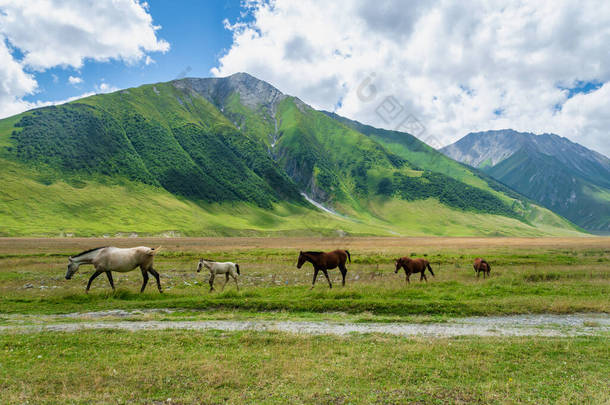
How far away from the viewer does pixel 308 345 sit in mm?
11578

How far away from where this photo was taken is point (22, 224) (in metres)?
122

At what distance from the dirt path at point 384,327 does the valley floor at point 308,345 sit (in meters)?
0.10

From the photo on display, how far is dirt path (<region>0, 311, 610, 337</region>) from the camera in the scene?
13.9 metres

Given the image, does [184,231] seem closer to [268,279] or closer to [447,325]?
[268,279]

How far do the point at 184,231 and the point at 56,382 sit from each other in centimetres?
14289

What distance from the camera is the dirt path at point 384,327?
1392cm

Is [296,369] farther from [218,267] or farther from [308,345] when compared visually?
[218,267]

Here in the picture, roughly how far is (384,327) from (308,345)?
4944 millimetres

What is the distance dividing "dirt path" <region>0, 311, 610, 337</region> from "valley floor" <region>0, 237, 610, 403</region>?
96 mm

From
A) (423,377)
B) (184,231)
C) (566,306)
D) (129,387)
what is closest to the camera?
(129,387)

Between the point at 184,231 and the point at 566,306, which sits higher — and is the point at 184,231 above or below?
below

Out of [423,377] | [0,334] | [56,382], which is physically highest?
[423,377]

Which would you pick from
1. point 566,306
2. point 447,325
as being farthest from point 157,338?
point 566,306

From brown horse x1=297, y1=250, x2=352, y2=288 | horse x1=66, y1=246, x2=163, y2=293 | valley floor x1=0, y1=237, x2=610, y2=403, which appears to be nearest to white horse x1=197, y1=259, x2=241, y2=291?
valley floor x1=0, y1=237, x2=610, y2=403
